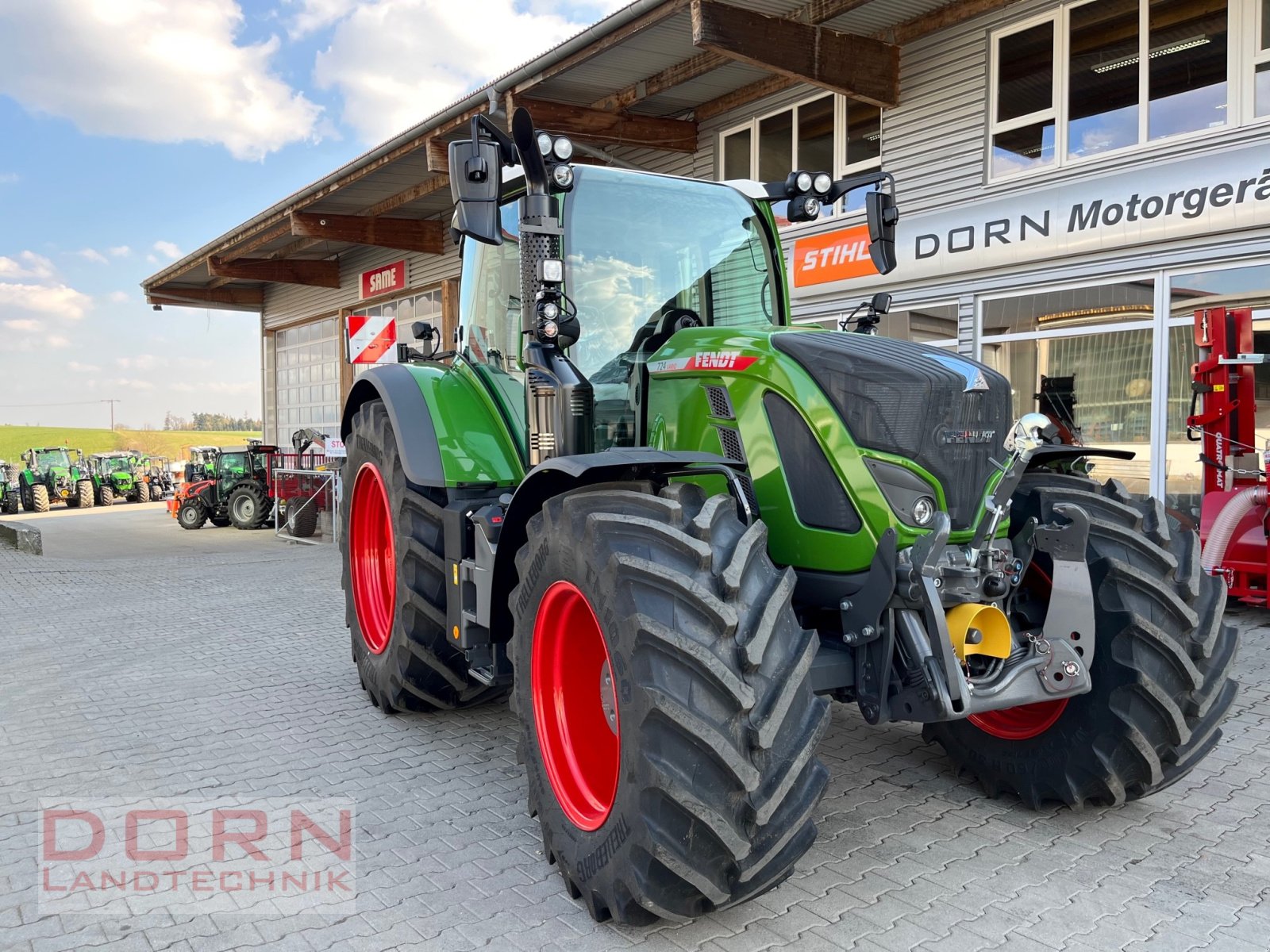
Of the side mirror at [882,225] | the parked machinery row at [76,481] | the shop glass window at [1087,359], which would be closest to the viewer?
the side mirror at [882,225]

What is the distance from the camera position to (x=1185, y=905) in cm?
289

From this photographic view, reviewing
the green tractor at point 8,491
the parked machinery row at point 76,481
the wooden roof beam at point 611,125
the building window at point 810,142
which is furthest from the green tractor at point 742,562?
the parked machinery row at point 76,481

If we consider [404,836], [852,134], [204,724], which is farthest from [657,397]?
[852,134]

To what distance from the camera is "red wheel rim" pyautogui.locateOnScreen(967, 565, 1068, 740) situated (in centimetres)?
345

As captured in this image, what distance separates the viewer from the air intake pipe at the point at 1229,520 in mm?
6777

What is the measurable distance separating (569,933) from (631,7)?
8.88 meters

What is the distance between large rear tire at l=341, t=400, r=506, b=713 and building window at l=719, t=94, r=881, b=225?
24.3 ft

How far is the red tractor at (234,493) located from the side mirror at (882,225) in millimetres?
15365

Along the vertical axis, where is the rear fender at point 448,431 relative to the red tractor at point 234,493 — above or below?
above

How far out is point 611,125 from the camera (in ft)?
38.3

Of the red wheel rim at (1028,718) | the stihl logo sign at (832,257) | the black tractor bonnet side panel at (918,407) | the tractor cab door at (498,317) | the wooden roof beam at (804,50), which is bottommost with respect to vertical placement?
the red wheel rim at (1028,718)

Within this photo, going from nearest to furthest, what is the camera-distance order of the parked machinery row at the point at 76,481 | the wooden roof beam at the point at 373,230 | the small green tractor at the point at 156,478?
the wooden roof beam at the point at 373,230 < the parked machinery row at the point at 76,481 < the small green tractor at the point at 156,478

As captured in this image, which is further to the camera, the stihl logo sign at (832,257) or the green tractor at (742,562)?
the stihl logo sign at (832,257)

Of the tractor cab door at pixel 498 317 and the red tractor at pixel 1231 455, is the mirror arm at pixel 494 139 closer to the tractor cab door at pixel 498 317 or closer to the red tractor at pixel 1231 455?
the tractor cab door at pixel 498 317
